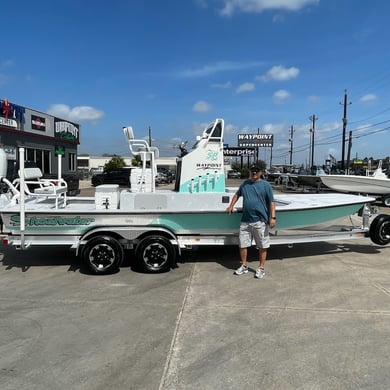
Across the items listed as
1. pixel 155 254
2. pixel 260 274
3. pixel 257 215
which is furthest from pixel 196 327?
pixel 257 215

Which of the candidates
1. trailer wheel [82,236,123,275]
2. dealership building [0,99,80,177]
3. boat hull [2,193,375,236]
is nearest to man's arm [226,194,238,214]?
boat hull [2,193,375,236]

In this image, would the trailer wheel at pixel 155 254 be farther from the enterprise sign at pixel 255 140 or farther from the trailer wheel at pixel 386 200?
the enterprise sign at pixel 255 140

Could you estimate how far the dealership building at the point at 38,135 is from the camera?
2264 cm

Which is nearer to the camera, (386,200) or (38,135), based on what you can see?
(386,200)

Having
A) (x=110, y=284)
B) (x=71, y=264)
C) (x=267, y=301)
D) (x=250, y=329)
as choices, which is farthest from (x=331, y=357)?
(x=71, y=264)

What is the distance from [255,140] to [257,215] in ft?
207

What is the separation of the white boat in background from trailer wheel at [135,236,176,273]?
1247cm

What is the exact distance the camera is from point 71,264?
21.2ft

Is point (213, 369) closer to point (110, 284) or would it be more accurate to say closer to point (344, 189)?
point (110, 284)

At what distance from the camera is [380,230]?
6.93m

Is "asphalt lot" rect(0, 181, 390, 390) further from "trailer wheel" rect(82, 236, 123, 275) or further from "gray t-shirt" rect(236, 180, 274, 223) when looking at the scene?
"gray t-shirt" rect(236, 180, 274, 223)

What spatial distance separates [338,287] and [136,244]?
3.02 meters

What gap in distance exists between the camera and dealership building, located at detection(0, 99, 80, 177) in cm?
2264

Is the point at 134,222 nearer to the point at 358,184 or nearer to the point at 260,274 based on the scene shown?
the point at 260,274
